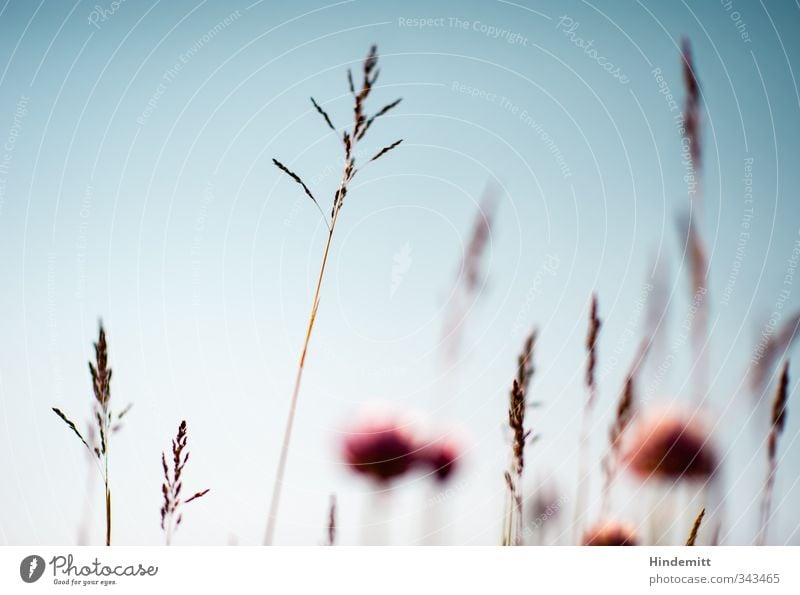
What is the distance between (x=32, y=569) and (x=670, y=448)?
1091 mm

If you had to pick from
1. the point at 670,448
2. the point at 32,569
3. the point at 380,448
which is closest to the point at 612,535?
the point at 670,448

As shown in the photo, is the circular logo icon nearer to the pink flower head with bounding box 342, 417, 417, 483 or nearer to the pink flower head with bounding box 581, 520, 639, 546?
the pink flower head with bounding box 342, 417, 417, 483

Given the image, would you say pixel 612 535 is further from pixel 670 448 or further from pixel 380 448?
pixel 380 448

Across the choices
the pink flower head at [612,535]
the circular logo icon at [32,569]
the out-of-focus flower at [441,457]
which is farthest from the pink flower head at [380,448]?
the circular logo icon at [32,569]

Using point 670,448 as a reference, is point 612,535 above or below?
below

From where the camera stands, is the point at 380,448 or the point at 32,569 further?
the point at 380,448

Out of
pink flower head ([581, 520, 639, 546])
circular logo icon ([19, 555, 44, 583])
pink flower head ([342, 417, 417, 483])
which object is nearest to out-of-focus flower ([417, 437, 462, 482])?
pink flower head ([342, 417, 417, 483])

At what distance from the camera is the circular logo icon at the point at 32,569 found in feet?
2.68

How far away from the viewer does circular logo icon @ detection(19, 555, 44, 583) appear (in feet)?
2.68

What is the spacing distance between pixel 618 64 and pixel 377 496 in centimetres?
96

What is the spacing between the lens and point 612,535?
0.87 meters

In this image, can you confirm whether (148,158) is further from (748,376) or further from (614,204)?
(748,376)

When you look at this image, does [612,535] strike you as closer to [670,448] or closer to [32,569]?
[670,448]

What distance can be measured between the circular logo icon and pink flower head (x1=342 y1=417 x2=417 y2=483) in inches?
19.1
